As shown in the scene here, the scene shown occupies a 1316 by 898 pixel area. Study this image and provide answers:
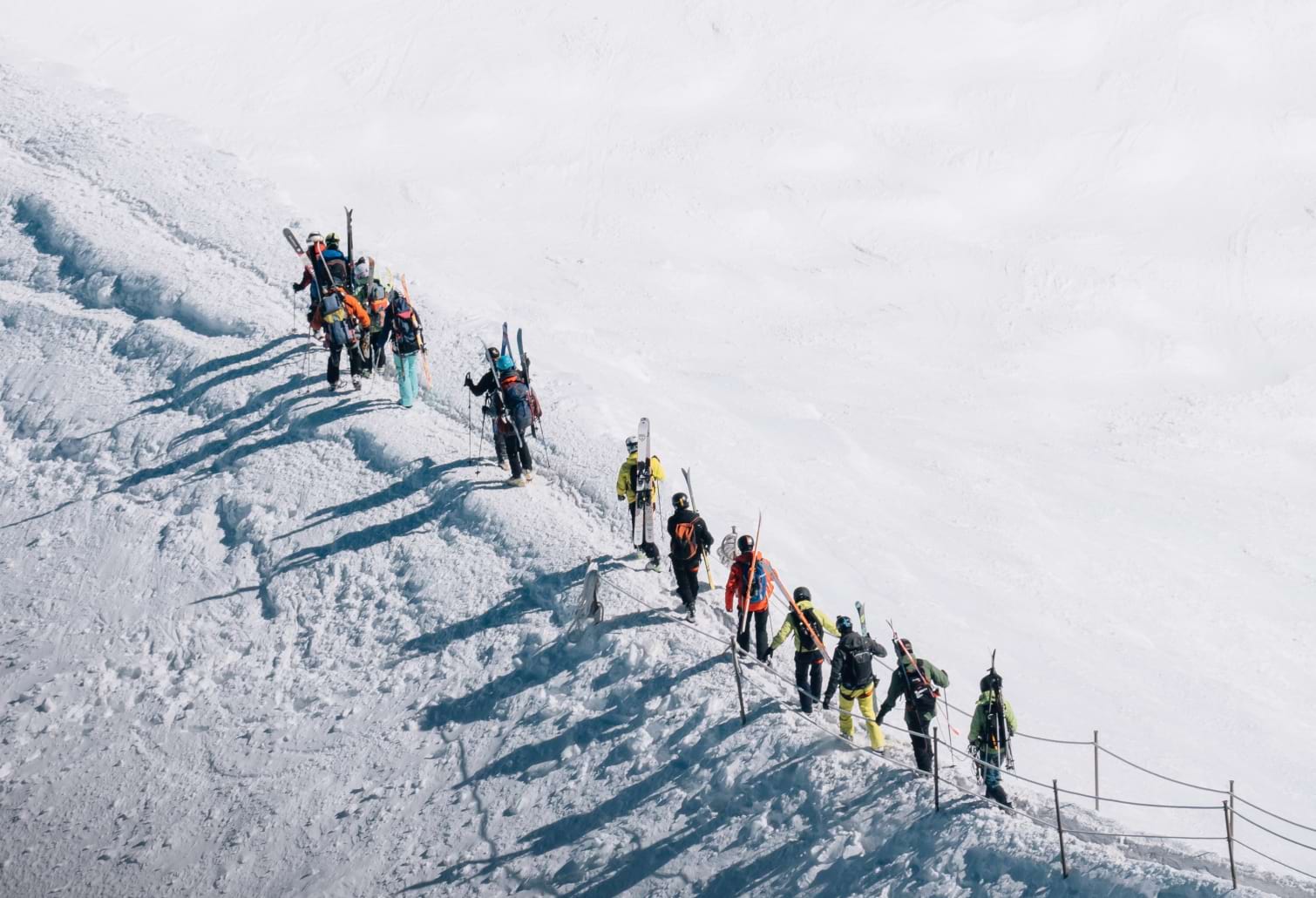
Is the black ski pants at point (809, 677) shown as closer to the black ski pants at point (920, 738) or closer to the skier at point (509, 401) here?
the black ski pants at point (920, 738)

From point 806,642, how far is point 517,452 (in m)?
5.87

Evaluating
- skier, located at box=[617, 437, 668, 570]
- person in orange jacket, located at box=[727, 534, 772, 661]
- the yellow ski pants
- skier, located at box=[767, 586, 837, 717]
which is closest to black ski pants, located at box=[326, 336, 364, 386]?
skier, located at box=[617, 437, 668, 570]

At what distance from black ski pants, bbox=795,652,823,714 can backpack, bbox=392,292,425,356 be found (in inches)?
335

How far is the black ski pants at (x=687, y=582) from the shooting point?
1431 centimetres

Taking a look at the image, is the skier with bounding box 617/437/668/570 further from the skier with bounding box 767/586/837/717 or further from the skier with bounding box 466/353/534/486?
the skier with bounding box 767/586/837/717

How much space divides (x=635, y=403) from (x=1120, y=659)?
9272 mm

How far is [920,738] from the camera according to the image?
12.0 m

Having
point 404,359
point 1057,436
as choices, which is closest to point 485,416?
point 404,359

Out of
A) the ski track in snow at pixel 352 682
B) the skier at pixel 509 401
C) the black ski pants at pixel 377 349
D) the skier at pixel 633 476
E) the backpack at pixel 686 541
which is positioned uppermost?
the black ski pants at pixel 377 349

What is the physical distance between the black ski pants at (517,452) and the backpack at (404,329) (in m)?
2.51

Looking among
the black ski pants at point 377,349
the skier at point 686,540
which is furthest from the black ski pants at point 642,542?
the black ski pants at point 377,349

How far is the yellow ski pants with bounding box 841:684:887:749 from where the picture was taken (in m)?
12.4

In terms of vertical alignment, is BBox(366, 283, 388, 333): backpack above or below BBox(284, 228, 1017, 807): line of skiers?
above

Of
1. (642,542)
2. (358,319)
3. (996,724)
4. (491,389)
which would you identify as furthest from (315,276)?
(996,724)
